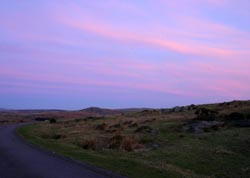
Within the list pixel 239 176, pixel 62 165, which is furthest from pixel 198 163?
pixel 62 165

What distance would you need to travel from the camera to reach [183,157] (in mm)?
25109

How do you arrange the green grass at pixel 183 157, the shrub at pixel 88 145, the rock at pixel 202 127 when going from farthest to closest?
the rock at pixel 202 127, the shrub at pixel 88 145, the green grass at pixel 183 157

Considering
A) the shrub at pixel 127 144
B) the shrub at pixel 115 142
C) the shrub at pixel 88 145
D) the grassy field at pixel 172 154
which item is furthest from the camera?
the shrub at pixel 115 142

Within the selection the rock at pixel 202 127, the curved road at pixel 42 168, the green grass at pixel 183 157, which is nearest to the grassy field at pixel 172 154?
the green grass at pixel 183 157

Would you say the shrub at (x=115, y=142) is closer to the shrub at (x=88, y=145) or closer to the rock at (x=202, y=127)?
the shrub at (x=88, y=145)

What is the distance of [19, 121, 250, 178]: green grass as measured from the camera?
18.1 meters

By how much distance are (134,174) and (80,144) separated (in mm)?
16005

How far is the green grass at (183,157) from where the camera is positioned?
714 inches

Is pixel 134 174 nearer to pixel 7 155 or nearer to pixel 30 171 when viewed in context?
pixel 30 171

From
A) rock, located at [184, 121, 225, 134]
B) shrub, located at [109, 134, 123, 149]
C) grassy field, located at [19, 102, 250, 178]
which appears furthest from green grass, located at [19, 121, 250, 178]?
rock, located at [184, 121, 225, 134]

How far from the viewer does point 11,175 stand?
1537cm

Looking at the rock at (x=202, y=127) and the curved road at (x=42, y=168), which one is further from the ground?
the rock at (x=202, y=127)

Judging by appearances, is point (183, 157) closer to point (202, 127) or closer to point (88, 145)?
point (88, 145)

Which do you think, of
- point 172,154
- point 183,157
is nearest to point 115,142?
point 172,154
